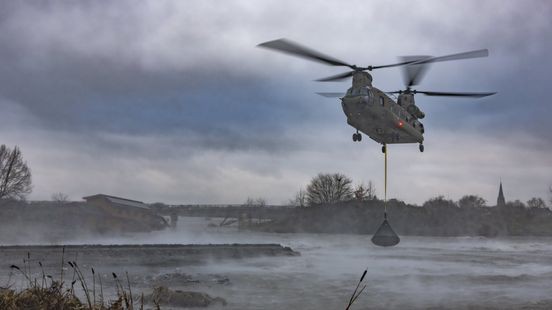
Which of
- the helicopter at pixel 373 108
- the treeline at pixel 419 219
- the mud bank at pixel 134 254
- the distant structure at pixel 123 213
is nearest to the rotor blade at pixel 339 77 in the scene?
the helicopter at pixel 373 108

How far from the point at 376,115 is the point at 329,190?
113 meters

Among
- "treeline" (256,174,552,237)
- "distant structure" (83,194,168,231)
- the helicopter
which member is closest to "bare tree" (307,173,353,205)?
"treeline" (256,174,552,237)

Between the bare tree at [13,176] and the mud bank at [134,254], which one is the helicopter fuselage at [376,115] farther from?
the bare tree at [13,176]

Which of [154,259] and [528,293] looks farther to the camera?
[154,259]

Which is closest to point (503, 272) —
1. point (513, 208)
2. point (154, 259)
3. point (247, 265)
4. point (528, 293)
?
point (528, 293)

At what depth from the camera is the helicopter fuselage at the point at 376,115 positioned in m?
23.8

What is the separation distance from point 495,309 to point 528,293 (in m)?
6.44

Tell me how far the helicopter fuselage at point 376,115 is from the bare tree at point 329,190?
10980 centimetres

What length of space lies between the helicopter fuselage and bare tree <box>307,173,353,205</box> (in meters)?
110

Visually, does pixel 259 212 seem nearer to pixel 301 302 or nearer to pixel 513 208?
pixel 513 208

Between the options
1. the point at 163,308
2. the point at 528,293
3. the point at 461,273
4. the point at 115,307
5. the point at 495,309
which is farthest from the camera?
the point at 461,273

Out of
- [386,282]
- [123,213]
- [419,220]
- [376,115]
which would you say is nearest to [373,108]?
[376,115]

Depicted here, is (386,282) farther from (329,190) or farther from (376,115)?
Result: (329,190)

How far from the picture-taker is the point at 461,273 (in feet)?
126
